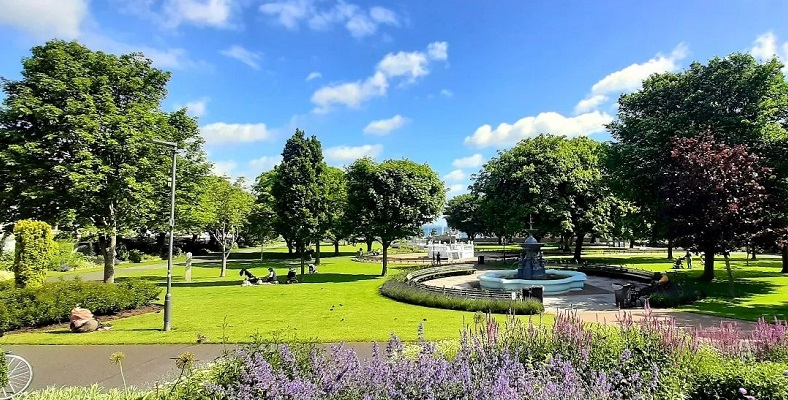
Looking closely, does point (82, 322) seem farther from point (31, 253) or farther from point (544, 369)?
point (544, 369)

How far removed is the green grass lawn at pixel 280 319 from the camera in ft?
43.1

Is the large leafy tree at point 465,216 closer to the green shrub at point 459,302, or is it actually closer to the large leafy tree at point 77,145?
the green shrub at point 459,302

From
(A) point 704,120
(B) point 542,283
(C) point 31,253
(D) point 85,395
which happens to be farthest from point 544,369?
(A) point 704,120

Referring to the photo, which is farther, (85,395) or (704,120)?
(704,120)

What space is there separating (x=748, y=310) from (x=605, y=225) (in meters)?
23.0

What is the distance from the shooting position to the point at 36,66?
2297 cm

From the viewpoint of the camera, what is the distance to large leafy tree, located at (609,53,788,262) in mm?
21906

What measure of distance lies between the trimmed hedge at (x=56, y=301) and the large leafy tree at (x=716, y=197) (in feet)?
79.6

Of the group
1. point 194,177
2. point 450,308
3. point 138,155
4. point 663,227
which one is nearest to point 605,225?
point 663,227

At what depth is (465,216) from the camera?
102125mm

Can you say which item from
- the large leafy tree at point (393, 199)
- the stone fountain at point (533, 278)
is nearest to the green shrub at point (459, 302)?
the stone fountain at point (533, 278)

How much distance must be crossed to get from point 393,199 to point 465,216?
75.0 meters

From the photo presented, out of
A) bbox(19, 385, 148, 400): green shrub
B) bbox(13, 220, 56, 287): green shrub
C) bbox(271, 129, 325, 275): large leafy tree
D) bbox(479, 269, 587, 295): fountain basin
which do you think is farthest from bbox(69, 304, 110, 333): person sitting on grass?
bbox(479, 269, 587, 295): fountain basin

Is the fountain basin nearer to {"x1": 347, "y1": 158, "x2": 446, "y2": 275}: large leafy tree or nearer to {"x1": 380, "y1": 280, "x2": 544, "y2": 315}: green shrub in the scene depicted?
{"x1": 380, "y1": 280, "x2": 544, "y2": 315}: green shrub
